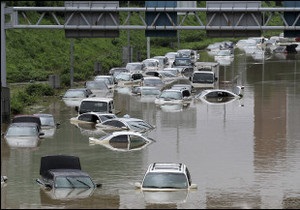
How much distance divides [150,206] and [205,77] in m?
48.4

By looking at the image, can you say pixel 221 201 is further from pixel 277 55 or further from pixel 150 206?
pixel 277 55

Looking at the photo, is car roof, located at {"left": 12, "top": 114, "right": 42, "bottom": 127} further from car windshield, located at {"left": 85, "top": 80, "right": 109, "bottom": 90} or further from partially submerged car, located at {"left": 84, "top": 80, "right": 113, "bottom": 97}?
car windshield, located at {"left": 85, "top": 80, "right": 109, "bottom": 90}

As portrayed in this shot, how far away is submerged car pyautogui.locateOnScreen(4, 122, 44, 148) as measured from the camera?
4706 cm

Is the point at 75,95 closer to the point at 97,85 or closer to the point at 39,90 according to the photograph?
the point at 39,90

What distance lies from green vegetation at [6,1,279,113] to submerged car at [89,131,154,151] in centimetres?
1267

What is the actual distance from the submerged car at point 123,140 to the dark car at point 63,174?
1022 centimetres

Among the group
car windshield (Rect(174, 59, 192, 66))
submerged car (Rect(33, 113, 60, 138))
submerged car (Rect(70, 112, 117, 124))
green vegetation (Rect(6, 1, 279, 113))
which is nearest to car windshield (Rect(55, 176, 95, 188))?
submerged car (Rect(33, 113, 60, 138))

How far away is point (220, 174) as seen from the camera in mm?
39031

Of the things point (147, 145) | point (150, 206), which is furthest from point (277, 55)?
point (150, 206)

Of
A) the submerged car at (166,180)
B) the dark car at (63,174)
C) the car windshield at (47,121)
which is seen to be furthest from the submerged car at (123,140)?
the submerged car at (166,180)

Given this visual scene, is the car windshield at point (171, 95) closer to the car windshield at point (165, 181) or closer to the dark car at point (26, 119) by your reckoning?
the dark car at point (26, 119)

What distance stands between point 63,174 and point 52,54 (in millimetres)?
61519

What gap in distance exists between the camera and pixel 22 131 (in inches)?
1891

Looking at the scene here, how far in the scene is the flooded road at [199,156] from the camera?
33156mm
